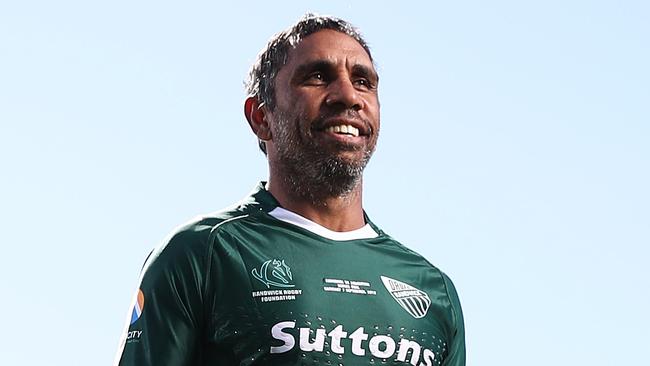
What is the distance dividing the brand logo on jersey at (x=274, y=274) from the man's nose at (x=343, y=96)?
885 millimetres

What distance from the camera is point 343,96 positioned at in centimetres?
545

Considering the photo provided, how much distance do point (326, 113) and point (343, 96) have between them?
4.9 inches

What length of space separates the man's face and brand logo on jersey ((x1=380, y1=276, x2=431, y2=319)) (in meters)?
0.57

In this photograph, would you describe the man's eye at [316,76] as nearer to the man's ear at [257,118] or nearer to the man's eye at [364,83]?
the man's eye at [364,83]

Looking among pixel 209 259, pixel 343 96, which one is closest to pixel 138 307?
pixel 209 259

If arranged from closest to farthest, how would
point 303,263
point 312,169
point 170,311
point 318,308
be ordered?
point 170,311 < point 318,308 < point 303,263 < point 312,169

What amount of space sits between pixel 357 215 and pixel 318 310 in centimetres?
79

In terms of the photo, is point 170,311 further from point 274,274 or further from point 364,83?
point 364,83

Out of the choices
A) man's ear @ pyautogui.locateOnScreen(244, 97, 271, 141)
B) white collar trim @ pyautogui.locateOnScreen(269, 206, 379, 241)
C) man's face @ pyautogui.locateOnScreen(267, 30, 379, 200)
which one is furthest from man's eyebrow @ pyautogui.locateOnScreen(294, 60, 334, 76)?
white collar trim @ pyautogui.locateOnScreen(269, 206, 379, 241)

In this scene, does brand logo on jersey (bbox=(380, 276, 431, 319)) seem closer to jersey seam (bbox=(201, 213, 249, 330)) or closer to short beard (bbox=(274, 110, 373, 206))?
short beard (bbox=(274, 110, 373, 206))

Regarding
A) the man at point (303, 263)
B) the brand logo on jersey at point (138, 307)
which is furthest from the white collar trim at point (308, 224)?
the brand logo on jersey at point (138, 307)

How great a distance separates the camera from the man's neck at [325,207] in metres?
5.65

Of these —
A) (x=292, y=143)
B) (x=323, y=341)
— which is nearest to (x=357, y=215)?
(x=292, y=143)

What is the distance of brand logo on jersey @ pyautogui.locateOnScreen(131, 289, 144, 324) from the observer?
204 inches
